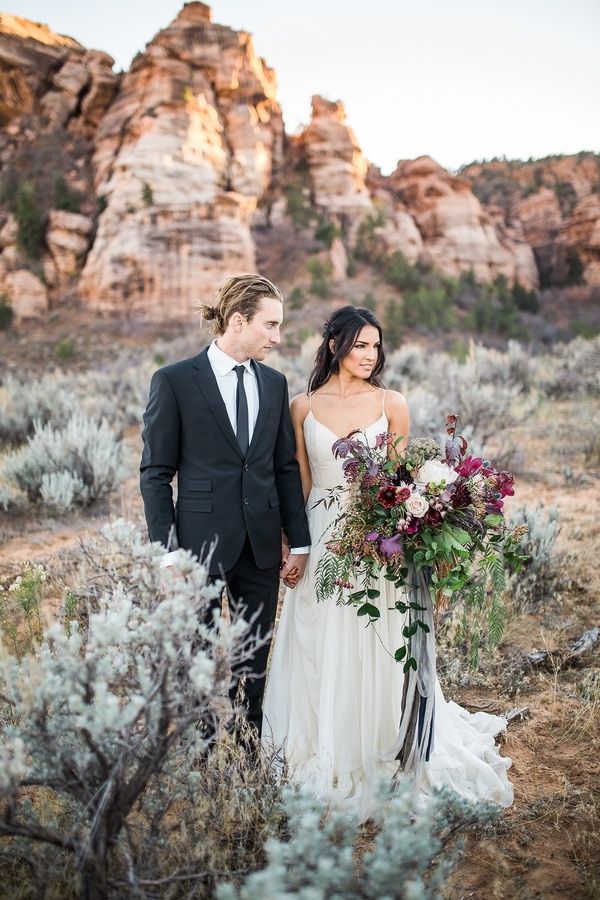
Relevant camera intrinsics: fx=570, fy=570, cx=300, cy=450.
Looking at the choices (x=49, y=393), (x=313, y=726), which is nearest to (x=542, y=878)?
(x=313, y=726)

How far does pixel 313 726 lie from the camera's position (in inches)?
109

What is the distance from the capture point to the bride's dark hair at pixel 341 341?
9.15 ft

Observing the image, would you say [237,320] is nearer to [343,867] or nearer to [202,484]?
[202,484]

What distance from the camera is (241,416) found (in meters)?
2.51

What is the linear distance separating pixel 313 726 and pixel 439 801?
1.15 metres

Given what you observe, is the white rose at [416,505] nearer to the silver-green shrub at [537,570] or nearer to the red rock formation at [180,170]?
the silver-green shrub at [537,570]

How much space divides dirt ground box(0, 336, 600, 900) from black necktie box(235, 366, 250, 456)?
1814mm

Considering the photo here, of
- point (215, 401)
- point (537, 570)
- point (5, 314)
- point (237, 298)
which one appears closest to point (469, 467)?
point (215, 401)

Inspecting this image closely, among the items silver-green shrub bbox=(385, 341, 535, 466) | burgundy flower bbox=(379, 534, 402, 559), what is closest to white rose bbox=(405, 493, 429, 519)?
burgundy flower bbox=(379, 534, 402, 559)

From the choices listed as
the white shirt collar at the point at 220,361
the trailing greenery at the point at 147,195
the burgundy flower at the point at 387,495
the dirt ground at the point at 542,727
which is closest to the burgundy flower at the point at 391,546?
the burgundy flower at the point at 387,495

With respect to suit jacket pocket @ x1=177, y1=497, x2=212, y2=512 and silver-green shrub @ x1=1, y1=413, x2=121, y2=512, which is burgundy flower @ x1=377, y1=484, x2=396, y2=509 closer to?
suit jacket pocket @ x1=177, y1=497, x2=212, y2=512

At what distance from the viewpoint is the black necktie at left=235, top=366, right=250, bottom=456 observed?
98.0 inches

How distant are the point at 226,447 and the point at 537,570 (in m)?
3.21

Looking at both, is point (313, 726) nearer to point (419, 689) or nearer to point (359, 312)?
point (419, 689)
